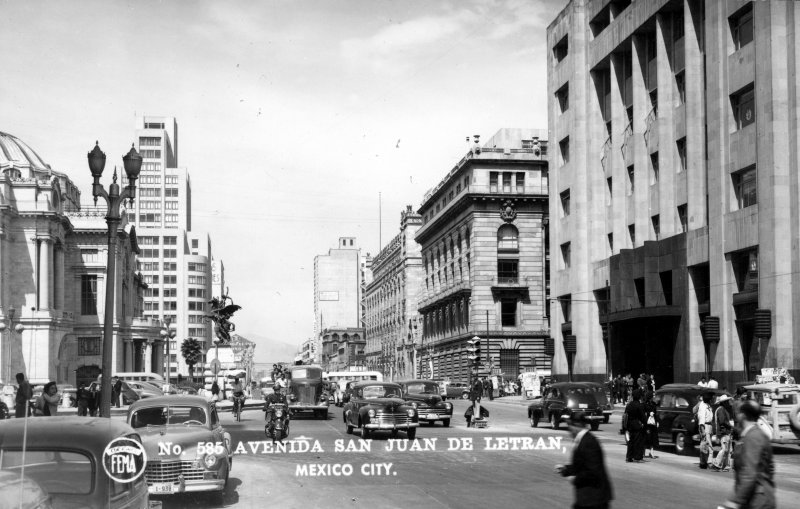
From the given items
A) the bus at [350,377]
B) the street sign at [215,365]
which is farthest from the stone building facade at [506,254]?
the street sign at [215,365]

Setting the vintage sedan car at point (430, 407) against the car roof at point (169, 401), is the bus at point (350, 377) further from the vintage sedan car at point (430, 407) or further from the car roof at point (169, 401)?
the car roof at point (169, 401)

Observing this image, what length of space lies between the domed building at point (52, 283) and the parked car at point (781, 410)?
2506 inches

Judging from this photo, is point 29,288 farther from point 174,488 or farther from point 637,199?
point 174,488

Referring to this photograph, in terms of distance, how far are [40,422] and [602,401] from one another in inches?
1105

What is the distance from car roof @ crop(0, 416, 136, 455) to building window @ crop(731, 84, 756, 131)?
39.1 m

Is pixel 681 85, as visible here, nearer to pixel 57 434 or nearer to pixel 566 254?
pixel 566 254

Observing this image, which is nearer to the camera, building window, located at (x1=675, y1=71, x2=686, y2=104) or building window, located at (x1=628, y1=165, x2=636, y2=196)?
building window, located at (x1=675, y1=71, x2=686, y2=104)

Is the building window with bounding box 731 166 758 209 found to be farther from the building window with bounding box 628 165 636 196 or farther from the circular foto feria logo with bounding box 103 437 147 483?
the circular foto feria logo with bounding box 103 437 147 483

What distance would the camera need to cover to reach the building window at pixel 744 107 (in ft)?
135

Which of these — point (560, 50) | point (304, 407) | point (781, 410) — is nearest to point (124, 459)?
point (781, 410)

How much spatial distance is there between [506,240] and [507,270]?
10.1 feet

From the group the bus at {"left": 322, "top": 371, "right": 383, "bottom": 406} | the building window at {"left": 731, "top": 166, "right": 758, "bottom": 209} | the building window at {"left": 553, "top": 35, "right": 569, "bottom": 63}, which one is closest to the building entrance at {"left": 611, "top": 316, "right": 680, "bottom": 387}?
the building window at {"left": 731, "top": 166, "right": 758, "bottom": 209}

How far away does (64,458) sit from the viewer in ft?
22.3

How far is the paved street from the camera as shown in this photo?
575 inches
